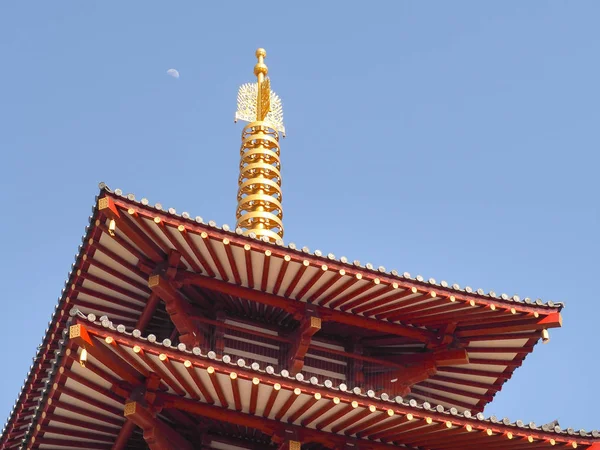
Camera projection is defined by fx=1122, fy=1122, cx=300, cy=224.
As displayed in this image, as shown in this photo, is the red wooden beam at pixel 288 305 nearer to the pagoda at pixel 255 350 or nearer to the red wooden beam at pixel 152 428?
the pagoda at pixel 255 350

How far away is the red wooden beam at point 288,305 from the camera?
22891mm

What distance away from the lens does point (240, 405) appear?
20641mm

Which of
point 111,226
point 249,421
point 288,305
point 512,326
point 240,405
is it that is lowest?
point 249,421

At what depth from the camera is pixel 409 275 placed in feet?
73.9

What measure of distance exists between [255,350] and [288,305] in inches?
48.9

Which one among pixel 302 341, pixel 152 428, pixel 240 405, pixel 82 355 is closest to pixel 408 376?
pixel 302 341

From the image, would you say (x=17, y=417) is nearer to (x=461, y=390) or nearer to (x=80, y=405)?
(x=80, y=405)

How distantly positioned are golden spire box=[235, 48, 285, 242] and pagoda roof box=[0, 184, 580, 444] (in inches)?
139

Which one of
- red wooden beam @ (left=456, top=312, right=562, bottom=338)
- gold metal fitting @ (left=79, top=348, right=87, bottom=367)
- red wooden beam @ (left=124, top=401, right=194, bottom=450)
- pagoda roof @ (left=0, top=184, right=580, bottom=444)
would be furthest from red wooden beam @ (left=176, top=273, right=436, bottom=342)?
gold metal fitting @ (left=79, top=348, right=87, bottom=367)

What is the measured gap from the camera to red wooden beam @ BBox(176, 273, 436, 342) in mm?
22891

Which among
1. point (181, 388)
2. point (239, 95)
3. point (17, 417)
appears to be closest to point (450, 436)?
point (181, 388)

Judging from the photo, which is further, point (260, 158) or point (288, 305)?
point (260, 158)

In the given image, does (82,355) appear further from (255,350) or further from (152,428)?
(255,350)

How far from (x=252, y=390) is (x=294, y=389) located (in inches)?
32.5
